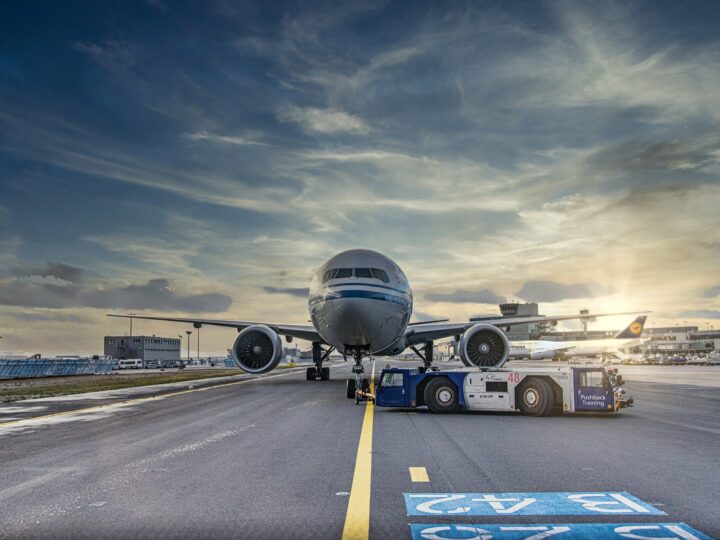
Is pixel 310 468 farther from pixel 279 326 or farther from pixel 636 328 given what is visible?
pixel 636 328

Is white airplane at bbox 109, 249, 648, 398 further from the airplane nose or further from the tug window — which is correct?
the tug window

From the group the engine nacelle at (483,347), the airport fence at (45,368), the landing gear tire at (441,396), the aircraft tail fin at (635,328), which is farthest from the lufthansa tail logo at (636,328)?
the landing gear tire at (441,396)

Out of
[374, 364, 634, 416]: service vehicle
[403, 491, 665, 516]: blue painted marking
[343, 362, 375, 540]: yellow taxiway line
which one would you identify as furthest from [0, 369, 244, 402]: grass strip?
[403, 491, 665, 516]: blue painted marking

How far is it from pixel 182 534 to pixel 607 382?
13.3 meters

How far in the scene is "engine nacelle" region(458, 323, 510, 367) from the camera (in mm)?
25172

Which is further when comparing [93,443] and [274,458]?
[93,443]

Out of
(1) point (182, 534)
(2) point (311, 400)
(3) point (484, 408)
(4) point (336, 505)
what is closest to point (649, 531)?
(4) point (336, 505)

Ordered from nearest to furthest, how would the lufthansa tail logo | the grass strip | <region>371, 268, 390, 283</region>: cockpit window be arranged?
<region>371, 268, 390, 283</region>: cockpit window, the grass strip, the lufthansa tail logo

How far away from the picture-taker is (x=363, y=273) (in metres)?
21.3

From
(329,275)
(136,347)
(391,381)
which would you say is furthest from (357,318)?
(136,347)

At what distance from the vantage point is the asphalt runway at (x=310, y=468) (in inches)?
234

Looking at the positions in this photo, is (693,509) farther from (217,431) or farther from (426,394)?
(426,394)

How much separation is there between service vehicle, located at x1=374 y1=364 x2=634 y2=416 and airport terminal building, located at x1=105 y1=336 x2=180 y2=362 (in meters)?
110

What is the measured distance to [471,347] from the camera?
25.4 m
